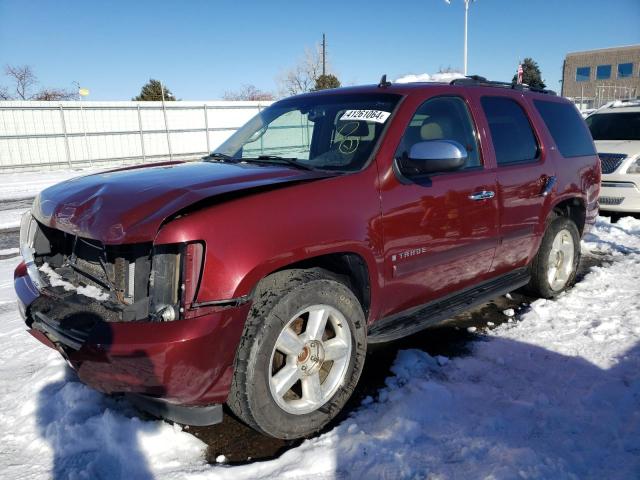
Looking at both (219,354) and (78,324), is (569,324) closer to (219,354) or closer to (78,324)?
(219,354)

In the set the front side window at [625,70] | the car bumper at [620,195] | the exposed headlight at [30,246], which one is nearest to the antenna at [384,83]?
the exposed headlight at [30,246]

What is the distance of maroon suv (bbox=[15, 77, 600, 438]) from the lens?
2180 millimetres

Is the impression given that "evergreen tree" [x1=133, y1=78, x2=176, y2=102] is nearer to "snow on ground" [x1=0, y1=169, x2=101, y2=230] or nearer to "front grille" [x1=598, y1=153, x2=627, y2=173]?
"snow on ground" [x1=0, y1=169, x2=101, y2=230]

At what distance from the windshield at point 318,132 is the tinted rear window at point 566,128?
6.51 feet

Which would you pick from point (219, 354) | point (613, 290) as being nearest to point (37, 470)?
point (219, 354)

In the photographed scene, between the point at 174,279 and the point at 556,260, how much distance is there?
385cm

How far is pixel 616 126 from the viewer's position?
9211 millimetres

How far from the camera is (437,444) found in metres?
2.46

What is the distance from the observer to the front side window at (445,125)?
3252mm

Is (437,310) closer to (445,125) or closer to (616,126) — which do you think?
(445,125)

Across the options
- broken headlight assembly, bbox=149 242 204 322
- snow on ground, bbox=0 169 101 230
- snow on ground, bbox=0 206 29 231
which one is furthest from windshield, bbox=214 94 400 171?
→ snow on ground, bbox=0 169 101 230

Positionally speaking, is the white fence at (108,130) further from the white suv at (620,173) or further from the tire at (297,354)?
the tire at (297,354)

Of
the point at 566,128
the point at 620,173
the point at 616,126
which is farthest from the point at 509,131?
the point at 616,126

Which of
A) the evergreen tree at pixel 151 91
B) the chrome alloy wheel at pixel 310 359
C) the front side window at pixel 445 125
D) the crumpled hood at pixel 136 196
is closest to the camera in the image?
the crumpled hood at pixel 136 196
